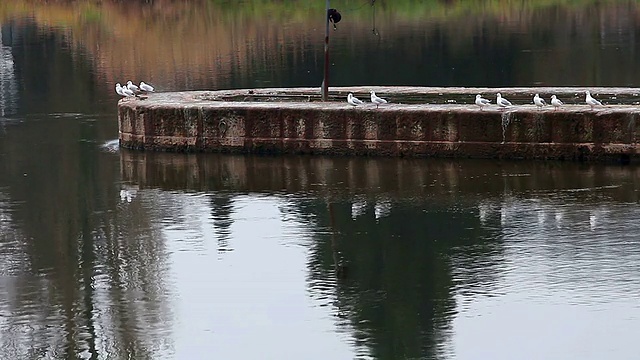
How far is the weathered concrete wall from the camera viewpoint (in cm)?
2906

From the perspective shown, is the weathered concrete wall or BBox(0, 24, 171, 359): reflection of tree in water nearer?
BBox(0, 24, 171, 359): reflection of tree in water

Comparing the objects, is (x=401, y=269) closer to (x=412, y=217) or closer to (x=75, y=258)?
(x=412, y=217)

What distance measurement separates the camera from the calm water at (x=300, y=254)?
715 inches

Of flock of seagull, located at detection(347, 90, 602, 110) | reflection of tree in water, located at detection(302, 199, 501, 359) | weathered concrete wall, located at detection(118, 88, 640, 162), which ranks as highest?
flock of seagull, located at detection(347, 90, 602, 110)

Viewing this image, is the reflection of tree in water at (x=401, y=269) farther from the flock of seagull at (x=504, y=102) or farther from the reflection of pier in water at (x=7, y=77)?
the reflection of pier in water at (x=7, y=77)

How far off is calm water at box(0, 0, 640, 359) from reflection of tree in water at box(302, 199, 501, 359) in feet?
0.14

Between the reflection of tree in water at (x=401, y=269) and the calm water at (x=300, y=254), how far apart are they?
1.6 inches

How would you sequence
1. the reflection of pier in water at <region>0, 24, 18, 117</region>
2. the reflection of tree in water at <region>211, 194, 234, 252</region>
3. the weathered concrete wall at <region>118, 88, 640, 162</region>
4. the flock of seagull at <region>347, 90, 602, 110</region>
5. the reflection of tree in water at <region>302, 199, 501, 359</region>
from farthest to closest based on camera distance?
the reflection of pier in water at <region>0, 24, 18, 117</region> < the flock of seagull at <region>347, 90, 602, 110</region> < the weathered concrete wall at <region>118, 88, 640, 162</region> < the reflection of tree in water at <region>211, 194, 234, 252</region> < the reflection of tree in water at <region>302, 199, 501, 359</region>

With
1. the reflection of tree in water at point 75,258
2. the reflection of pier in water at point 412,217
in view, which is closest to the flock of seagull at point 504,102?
the reflection of pier in water at point 412,217

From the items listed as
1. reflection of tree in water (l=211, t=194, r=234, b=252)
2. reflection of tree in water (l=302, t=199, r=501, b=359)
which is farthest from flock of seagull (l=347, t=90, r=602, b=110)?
reflection of tree in water (l=302, t=199, r=501, b=359)

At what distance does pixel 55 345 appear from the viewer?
18.0 m

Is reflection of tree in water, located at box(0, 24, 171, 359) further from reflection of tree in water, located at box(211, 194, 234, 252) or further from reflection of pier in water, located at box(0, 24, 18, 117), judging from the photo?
reflection of pier in water, located at box(0, 24, 18, 117)

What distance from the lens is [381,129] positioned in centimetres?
3050

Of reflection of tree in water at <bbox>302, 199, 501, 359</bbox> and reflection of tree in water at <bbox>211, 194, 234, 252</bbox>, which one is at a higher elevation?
reflection of tree in water at <bbox>211, 194, 234, 252</bbox>
